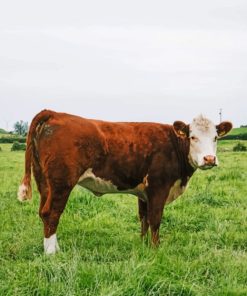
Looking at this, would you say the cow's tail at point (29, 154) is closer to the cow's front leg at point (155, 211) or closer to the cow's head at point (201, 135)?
the cow's front leg at point (155, 211)

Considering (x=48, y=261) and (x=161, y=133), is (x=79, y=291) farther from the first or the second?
(x=161, y=133)

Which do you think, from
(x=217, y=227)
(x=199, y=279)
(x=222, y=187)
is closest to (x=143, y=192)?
(x=217, y=227)

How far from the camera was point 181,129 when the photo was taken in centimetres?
742

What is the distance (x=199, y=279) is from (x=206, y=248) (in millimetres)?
1439

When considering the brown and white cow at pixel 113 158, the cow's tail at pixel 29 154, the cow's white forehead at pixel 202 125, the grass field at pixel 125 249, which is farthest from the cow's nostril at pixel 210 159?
the cow's tail at pixel 29 154

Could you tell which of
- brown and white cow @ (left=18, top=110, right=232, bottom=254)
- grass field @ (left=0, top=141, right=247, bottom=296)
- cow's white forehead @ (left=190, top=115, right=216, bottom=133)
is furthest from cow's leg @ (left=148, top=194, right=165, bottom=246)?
cow's white forehead @ (left=190, top=115, right=216, bottom=133)

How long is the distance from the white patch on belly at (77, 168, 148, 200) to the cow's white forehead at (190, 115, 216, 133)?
0.99 metres

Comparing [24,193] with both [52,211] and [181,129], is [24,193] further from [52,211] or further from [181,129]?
[181,129]

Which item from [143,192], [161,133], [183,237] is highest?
[161,133]

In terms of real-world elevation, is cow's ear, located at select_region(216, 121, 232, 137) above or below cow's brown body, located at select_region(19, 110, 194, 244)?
above

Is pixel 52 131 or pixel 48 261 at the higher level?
pixel 52 131

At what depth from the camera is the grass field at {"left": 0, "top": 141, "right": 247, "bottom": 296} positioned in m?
4.86

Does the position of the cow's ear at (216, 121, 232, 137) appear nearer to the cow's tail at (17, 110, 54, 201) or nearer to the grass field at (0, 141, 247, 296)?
the grass field at (0, 141, 247, 296)

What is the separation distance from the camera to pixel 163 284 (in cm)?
488
